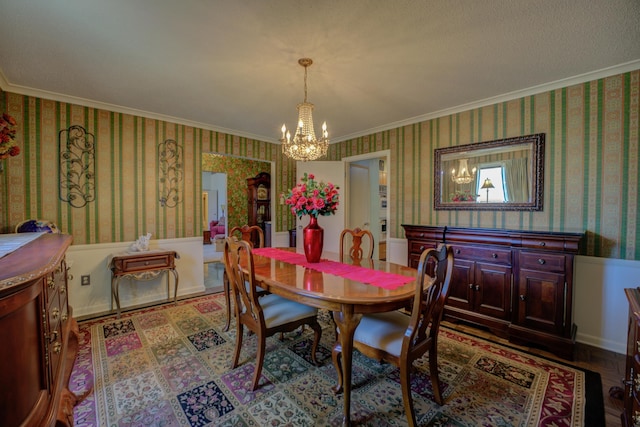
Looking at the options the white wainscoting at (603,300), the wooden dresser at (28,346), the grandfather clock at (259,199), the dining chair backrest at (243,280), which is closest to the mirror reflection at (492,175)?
the white wainscoting at (603,300)

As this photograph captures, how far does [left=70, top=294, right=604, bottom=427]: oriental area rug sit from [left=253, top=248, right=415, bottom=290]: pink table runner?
0.73 metres

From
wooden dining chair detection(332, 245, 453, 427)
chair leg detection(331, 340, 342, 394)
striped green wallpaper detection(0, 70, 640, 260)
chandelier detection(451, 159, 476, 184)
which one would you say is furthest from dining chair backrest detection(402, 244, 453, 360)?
chandelier detection(451, 159, 476, 184)

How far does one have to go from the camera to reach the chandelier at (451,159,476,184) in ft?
10.5

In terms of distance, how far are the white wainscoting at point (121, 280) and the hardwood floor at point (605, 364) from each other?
3.51 meters

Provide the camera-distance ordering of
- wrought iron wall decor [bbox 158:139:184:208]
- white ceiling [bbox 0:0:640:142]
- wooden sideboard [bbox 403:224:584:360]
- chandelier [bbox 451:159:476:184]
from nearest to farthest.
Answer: white ceiling [bbox 0:0:640:142], wooden sideboard [bbox 403:224:584:360], chandelier [bbox 451:159:476:184], wrought iron wall decor [bbox 158:139:184:208]

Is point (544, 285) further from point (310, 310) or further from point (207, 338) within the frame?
point (207, 338)

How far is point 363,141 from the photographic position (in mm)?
4375

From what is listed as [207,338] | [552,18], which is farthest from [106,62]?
[552,18]

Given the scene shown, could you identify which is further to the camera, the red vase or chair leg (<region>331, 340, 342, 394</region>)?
the red vase

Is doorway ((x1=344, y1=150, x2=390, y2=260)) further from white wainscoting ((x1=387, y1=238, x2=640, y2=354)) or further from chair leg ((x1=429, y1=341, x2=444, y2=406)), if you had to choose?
chair leg ((x1=429, y1=341, x2=444, y2=406))

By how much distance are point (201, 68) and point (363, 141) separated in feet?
8.71

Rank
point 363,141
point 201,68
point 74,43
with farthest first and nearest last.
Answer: point 363,141, point 201,68, point 74,43

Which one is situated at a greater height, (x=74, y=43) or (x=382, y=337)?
(x=74, y=43)

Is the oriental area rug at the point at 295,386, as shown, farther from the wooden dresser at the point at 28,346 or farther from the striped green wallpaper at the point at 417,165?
the striped green wallpaper at the point at 417,165
